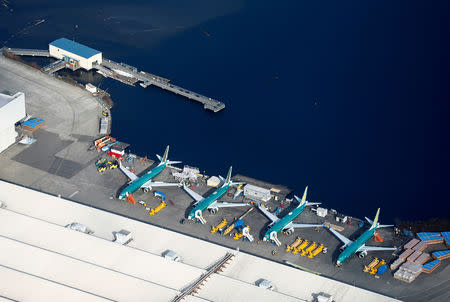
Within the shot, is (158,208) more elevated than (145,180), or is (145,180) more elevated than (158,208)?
(145,180)

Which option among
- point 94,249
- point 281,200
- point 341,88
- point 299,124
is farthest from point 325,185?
point 94,249

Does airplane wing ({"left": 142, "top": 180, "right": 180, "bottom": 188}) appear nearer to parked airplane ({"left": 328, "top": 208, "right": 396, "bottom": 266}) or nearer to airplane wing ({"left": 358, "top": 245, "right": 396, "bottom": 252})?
parked airplane ({"left": 328, "top": 208, "right": 396, "bottom": 266})

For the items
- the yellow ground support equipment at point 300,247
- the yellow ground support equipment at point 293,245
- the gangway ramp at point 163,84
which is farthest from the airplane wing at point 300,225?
the gangway ramp at point 163,84

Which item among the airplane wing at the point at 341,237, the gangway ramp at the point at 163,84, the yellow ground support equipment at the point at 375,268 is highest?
the gangway ramp at the point at 163,84

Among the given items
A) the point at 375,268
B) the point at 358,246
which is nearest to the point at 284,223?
the point at 358,246

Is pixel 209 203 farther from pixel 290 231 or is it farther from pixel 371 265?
pixel 371 265

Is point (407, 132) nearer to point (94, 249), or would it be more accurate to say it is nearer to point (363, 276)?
point (363, 276)

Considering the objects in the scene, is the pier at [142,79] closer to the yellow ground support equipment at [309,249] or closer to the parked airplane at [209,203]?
the parked airplane at [209,203]
